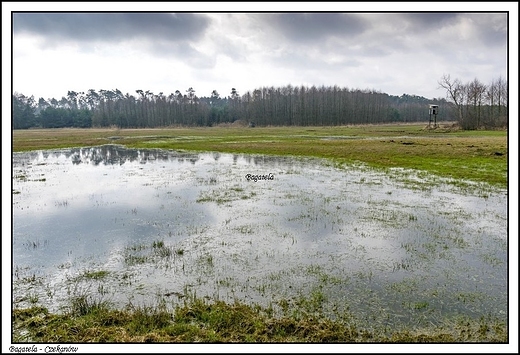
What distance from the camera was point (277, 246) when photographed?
38.3ft

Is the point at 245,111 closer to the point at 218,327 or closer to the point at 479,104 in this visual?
the point at 479,104

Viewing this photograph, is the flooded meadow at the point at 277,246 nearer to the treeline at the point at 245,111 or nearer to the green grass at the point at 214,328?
the green grass at the point at 214,328

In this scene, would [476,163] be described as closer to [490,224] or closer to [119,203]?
[490,224]

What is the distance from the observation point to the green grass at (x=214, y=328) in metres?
6.54

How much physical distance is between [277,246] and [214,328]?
505 centimetres

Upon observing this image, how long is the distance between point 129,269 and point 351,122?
13893cm

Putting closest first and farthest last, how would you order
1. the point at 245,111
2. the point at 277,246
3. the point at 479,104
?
the point at 277,246 → the point at 479,104 → the point at 245,111

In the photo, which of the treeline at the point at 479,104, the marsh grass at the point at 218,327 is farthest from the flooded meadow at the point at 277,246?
the treeline at the point at 479,104

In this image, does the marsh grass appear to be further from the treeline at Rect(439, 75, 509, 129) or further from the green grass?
the treeline at Rect(439, 75, 509, 129)

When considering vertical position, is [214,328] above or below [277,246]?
below

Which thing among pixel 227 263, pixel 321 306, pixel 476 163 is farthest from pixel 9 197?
pixel 476 163

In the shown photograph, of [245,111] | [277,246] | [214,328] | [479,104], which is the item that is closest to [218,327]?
[214,328]

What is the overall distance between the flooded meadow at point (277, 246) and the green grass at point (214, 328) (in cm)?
36

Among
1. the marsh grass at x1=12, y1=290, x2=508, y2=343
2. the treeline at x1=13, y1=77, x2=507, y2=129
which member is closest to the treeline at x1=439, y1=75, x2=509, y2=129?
the treeline at x1=13, y1=77, x2=507, y2=129
